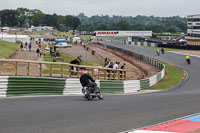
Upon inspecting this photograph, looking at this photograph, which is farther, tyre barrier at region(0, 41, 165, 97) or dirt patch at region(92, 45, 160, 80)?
dirt patch at region(92, 45, 160, 80)

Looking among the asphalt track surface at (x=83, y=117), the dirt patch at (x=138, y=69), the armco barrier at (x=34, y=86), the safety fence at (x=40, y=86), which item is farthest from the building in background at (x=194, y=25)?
the asphalt track surface at (x=83, y=117)

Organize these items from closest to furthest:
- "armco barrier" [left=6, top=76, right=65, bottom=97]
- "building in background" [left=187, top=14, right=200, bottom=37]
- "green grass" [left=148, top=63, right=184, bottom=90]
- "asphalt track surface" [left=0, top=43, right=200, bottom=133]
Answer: "asphalt track surface" [left=0, top=43, right=200, bottom=133], "armco barrier" [left=6, top=76, right=65, bottom=97], "green grass" [left=148, top=63, right=184, bottom=90], "building in background" [left=187, top=14, right=200, bottom=37]

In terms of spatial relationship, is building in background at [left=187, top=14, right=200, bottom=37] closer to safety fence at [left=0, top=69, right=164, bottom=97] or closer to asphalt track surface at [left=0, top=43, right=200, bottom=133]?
safety fence at [left=0, top=69, right=164, bottom=97]

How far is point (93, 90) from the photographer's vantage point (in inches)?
677

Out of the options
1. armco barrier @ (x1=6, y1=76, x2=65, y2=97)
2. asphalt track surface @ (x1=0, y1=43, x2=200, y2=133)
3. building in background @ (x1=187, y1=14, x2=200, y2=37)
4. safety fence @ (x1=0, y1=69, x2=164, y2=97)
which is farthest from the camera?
building in background @ (x1=187, y1=14, x2=200, y2=37)

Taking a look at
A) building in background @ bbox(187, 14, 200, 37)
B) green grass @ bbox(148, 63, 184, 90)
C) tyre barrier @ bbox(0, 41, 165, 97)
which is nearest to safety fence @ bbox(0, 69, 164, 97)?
tyre barrier @ bbox(0, 41, 165, 97)

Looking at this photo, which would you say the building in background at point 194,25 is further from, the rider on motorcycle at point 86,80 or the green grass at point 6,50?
the rider on motorcycle at point 86,80

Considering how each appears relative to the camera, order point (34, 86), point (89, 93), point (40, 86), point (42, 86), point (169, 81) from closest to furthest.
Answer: point (89, 93) < point (34, 86) < point (40, 86) < point (42, 86) < point (169, 81)

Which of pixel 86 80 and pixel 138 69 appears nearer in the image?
pixel 86 80

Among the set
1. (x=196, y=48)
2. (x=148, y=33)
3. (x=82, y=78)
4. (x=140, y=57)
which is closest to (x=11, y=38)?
(x=140, y=57)

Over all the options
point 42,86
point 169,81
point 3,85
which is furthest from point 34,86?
point 169,81

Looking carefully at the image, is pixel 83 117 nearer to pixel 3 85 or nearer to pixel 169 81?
pixel 3 85

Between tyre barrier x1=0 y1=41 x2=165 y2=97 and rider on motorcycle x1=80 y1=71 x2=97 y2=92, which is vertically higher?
rider on motorcycle x1=80 y1=71 x2=97 y2=92

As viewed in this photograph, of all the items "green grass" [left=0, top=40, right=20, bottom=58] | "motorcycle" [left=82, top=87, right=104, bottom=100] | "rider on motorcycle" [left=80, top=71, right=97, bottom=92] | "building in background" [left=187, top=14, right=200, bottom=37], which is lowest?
"green grass" [left=0, top=40, right=20, bottom=58]
